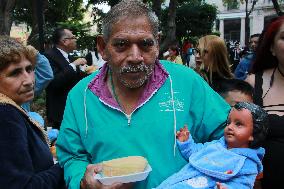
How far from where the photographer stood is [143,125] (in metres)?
2.06

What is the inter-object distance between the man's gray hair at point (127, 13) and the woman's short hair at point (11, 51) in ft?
2.03

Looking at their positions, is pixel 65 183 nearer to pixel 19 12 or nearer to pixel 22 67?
pixel 22 67

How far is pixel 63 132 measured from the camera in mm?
2197

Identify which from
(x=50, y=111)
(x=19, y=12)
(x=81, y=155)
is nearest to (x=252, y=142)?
(x=81, y=155)

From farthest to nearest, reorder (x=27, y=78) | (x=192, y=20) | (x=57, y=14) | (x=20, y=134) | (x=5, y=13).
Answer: (x=192, y=20), (x=57, y=14), (x=5, y=13), (x=27, y=78), (x=20, y=134)

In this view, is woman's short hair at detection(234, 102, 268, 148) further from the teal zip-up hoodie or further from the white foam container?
the white foam container

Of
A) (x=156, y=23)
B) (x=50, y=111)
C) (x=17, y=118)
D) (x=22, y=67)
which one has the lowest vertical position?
(x=50, y=111)

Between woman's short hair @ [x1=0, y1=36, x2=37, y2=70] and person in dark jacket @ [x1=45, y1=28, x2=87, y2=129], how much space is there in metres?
3.47

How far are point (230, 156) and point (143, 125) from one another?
620 millimetres

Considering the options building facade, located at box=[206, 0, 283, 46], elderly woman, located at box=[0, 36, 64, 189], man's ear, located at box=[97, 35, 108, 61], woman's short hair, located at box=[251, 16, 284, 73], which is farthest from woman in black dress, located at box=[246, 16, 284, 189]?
building facade, located at box=[206, 0, 283, 46]

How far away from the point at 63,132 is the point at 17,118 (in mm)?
260

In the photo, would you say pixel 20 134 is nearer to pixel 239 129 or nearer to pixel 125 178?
pixel 125 178

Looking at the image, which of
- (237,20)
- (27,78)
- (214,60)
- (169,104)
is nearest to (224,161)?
(169,104)

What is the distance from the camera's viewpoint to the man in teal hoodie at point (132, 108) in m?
2.06
